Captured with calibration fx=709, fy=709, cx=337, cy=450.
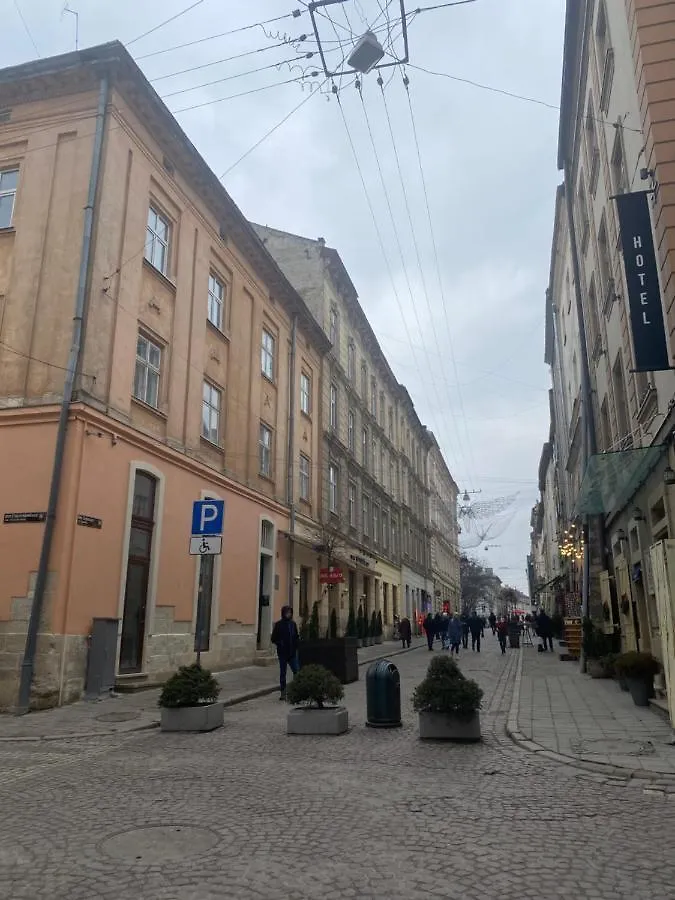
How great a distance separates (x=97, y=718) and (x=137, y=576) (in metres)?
4.31

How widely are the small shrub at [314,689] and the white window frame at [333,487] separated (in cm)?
2014

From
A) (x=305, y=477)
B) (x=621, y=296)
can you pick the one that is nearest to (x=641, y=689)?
(x=621, y=296)

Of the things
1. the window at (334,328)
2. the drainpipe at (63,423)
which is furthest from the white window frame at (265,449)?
the window at (334,328)

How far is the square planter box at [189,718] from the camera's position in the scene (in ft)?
32.2

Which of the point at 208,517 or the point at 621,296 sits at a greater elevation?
the point at 621,296

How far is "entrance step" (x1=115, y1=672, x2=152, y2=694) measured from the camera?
13.7 m

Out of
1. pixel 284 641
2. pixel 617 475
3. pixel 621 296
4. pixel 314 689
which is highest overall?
pixel 621 296

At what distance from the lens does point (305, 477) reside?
27.8 meters

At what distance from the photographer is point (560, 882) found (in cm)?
424

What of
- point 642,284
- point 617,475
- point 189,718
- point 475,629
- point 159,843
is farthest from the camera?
point 475,629

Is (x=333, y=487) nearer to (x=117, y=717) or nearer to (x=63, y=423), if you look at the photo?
(x=63, y=423)

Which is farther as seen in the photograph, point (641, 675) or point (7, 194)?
point (7, 194)

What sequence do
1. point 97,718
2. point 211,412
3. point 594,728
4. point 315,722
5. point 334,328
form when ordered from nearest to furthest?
point 315,722, point 594,728, point 97,718, point 211,412, point 334,328

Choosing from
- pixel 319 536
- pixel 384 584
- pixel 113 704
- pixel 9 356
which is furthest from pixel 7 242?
pixel 384 584
